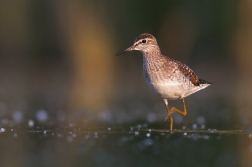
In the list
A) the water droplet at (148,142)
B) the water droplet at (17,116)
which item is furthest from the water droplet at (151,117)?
the water droplet at (148,142)

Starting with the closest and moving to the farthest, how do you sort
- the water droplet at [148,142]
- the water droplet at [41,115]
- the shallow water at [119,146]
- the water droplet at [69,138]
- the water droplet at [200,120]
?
the shallow water at [119,146]
the water droplet at [148,142]
the water droplet at [69,138]
the water droplet at [200,120]
the water droplet at [41,115]

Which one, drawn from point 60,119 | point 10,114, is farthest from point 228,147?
point 10,114

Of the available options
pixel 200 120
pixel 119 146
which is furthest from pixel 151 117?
pixel 119 146

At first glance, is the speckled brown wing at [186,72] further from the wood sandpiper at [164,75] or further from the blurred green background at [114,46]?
the blurred green background at [114,46]

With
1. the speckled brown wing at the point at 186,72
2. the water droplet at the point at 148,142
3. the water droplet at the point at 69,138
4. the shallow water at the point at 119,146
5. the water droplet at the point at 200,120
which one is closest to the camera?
the shallow water at the point at 119,146

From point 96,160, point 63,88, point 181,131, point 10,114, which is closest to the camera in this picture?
point 96,160

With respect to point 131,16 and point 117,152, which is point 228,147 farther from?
point 131,16
